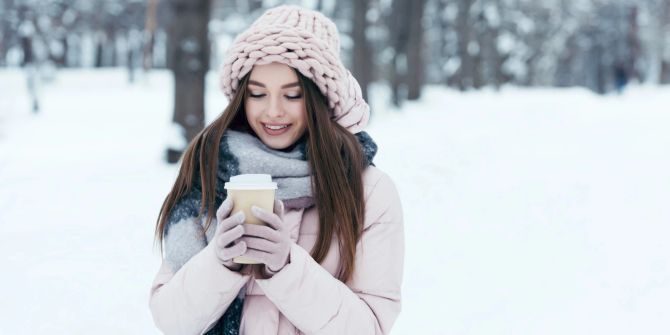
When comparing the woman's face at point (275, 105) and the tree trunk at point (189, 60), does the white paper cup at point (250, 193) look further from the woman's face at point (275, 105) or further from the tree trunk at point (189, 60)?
the tree trunk at point (189, 60)

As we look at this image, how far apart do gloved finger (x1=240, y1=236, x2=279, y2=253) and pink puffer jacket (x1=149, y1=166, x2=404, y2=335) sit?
119 mm

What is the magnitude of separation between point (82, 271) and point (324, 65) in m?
4.03

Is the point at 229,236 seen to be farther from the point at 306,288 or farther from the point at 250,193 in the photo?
the point at 306,288

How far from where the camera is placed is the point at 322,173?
2311 millimetres

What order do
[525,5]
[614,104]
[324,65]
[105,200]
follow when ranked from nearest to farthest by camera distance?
[324,65]
[105,200]
[614,104]
[525,5]

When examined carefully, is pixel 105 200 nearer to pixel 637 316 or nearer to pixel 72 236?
pixel 72 236

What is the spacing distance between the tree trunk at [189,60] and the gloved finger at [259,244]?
27.2 ft

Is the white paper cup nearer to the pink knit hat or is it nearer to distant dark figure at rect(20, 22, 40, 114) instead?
the pink knit hat

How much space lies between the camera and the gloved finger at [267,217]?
6.06 ft


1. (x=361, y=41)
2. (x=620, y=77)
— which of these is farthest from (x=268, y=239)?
(x=620, y=77)

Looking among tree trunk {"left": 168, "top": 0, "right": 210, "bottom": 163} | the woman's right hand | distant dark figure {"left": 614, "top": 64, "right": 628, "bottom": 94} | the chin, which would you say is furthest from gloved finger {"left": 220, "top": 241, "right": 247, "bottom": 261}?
distant dark figure {"left": 614, "top": 64, "right": 628, "bottom": 94}

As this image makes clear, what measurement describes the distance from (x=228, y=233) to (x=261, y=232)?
0.28 feet

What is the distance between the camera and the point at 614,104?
69.9ft

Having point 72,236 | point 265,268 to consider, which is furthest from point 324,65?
point 72,236
